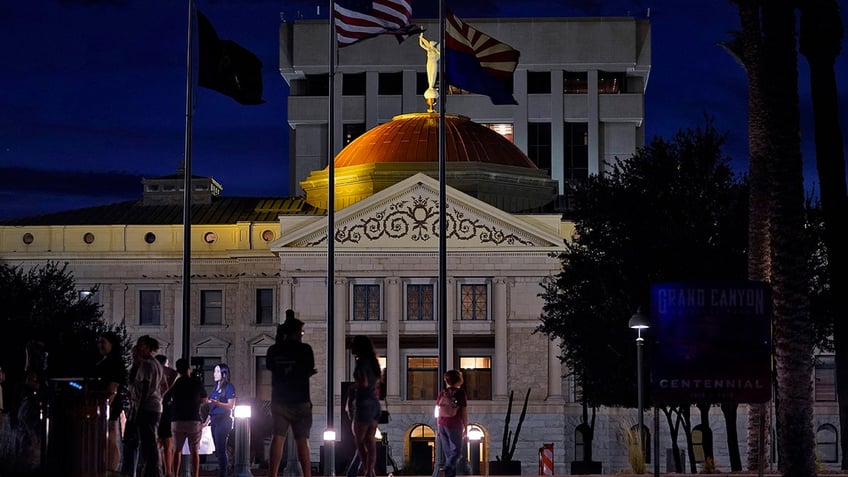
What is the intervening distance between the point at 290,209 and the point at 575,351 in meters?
31.2

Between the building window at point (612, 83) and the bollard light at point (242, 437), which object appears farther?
the building window at point (612, 83)

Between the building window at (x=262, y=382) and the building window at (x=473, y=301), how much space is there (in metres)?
10.2

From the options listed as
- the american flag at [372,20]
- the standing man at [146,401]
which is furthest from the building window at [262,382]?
the standing man at [146,401]

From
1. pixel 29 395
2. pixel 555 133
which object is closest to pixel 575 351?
pixel 29 395

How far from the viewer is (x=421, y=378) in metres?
80.6

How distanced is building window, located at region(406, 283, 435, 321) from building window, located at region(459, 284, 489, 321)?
150cm

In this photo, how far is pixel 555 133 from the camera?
357 ft

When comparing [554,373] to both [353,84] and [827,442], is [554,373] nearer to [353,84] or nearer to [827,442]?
[827,442]

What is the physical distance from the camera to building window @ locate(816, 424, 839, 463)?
8000 centimetres

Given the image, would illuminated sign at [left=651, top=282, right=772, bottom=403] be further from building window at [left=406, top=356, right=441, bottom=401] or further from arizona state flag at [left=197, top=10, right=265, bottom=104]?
building window at [left=406, top=356, right=441, bottom=401]

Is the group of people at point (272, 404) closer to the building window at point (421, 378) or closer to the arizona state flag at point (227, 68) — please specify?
the arizona state flag at point (227, 68)

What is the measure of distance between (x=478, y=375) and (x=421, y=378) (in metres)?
2.71

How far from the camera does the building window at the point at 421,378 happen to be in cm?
8012

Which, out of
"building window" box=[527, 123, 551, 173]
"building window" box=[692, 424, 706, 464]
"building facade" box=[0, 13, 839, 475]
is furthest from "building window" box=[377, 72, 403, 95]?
"building window" box=[692, 424, 706, 464]
